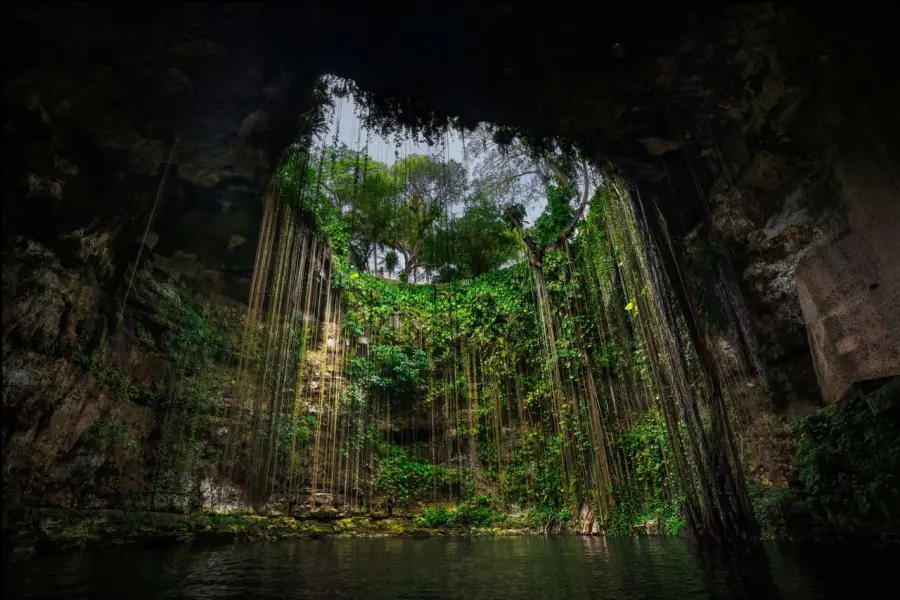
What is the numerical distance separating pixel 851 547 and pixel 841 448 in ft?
2.50

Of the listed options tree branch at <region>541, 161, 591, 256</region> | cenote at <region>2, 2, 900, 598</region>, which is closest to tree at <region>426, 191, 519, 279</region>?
tree branch at <region>541, 161, 591, 256</region>

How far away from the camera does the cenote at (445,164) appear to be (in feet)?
10.3

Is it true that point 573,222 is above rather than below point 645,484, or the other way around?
above

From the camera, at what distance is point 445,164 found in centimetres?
563

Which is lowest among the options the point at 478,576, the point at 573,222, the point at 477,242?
the point at 478,576

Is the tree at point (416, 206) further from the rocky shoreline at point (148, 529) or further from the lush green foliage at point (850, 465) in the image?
the lush green foliage at point (850, 465)

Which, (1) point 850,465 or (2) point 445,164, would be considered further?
(2) point 445,164

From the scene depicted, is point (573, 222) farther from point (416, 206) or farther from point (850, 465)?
point (850, 465)

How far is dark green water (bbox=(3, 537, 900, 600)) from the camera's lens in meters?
2.26

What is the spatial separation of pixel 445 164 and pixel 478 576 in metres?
4.33

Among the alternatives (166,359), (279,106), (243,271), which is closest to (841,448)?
(279,106)

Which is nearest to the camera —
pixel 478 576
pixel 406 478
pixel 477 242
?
pixel 478 576

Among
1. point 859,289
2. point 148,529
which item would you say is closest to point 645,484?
point 859,289

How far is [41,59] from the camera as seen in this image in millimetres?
3039
